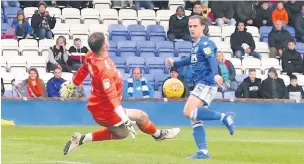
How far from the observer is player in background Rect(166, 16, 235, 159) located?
13133 mm

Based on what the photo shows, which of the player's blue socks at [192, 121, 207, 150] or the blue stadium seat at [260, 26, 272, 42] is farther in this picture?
the blue stadium seat at [260, 26, 272, 42]

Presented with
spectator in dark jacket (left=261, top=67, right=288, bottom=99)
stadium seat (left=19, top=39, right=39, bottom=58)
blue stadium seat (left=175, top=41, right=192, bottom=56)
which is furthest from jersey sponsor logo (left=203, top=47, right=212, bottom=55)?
blue stadium seat (left=175, top=41, right=192, bottom=56)

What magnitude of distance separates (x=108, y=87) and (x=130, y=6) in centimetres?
1789

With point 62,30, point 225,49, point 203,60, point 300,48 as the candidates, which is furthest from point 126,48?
point 203,60

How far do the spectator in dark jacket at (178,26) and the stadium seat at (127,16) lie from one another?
143 cm

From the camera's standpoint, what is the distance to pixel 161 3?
30.0 m

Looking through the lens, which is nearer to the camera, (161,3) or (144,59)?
(144,59)

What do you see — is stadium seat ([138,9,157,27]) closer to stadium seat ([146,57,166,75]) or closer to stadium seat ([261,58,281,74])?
stadium seat ([146,57,166,75])

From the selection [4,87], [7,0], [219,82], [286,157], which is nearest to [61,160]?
[219,82]

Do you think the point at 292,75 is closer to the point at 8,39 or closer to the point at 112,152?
the point at 8,39

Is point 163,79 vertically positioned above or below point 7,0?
below

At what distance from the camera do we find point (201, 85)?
1334cm

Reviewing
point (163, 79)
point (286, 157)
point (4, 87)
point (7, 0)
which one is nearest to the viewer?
point (286, 157)

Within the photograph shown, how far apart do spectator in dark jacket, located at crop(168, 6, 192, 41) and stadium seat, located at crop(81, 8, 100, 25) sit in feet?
7.47
